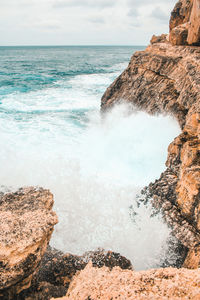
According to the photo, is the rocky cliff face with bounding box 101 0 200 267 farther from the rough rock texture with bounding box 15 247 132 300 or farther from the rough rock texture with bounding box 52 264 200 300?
the rough rock texture with bounding box 52 264 200 300

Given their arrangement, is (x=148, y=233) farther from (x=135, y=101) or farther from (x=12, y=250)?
(x=135, y=101)

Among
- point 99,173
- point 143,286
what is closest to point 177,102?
point 99,173

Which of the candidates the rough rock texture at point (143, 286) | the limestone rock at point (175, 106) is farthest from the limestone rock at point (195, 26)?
the rough rock texture at point (143, 286)

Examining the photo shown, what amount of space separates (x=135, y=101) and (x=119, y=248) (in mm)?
6075

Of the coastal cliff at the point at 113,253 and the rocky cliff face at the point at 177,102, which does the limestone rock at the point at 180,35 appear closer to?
the rocky cliff face at the point at 177,102

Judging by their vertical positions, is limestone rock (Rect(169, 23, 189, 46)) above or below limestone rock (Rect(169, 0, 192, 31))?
below

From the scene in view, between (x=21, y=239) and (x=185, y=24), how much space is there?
8771 mm

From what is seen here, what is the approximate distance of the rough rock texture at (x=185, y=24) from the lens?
6.19 metres

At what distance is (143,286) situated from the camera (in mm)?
1749

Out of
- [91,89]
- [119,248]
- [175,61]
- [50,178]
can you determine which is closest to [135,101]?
[175,61]

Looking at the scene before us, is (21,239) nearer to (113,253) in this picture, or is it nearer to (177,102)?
(113,253)

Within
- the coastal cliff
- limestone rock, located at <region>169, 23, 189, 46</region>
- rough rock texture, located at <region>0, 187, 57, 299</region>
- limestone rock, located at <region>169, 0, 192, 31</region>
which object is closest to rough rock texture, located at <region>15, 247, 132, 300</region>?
the coastal cliff

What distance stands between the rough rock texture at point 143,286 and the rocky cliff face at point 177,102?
145 centimetres

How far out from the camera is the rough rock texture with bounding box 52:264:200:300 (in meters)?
1.62
